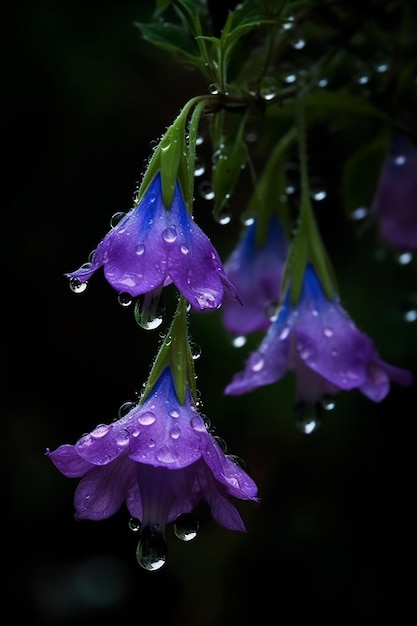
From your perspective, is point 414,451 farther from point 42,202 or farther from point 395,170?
point 42,202

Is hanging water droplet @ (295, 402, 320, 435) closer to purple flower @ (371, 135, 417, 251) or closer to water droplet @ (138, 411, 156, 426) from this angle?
water droplet @ (138, 411, 156, 426)

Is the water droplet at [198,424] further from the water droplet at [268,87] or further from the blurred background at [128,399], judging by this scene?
the blurred background at [128,399]

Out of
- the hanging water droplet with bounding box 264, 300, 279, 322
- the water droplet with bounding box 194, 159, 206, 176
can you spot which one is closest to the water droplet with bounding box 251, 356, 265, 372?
the hanging water droplet with bounding box 264, 300, 279, 322

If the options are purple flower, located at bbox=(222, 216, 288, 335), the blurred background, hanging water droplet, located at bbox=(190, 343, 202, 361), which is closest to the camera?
hanging water droplet, located at bbox=(190, 343, 202, 361)

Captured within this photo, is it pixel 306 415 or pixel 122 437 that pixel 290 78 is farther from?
pixel 122 437

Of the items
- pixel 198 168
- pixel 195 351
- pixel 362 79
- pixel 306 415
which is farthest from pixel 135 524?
pixel 362 79

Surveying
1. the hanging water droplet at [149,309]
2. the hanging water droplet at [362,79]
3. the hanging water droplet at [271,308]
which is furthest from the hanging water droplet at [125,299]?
the hanging water droplet at [362,79]
